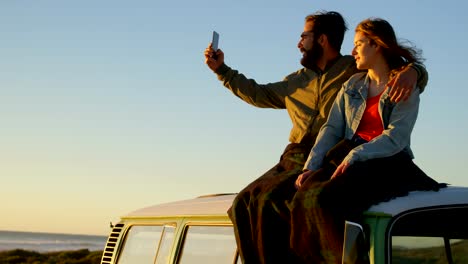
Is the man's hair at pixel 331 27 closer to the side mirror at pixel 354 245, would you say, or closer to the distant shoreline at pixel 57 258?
the side mirror at pixel 354 245

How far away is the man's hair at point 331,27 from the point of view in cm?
643

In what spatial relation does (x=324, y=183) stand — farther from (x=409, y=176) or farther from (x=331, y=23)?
(x=331, y=23)

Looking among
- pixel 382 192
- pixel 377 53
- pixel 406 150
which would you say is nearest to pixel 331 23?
pixel 377 53

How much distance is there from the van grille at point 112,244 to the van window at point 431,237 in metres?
4.17

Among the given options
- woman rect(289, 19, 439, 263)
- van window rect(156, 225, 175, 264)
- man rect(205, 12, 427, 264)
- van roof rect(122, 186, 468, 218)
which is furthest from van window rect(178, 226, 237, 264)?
woman rect(289, 19, 439, 263)

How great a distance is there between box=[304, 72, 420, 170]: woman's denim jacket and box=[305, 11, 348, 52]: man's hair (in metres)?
0.73

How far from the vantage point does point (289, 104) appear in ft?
21.7

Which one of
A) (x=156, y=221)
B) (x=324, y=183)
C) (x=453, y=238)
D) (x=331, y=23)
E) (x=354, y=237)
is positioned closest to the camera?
(x=354, y=237)

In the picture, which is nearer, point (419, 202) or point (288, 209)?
point (419, 202)

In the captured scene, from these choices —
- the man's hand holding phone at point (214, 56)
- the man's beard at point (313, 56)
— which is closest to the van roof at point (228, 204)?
the man's hand holding phone at point (214, 56)

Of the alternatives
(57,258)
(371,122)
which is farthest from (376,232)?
(57,258)

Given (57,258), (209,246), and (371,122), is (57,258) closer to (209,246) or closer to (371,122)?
(209,246)

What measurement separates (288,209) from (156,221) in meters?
2.86

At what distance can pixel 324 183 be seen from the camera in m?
5.07
